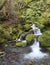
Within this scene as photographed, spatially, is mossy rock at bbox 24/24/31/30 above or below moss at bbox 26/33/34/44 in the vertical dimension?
below

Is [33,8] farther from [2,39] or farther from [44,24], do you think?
[2,39]

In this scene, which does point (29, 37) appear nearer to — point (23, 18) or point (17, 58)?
point (17, 58)

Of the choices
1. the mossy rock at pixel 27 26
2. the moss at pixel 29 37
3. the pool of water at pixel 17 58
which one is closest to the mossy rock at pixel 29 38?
the moss at pixel 29 37

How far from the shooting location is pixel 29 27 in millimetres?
21828

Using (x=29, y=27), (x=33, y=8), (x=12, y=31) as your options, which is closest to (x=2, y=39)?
(x=12, y=31)

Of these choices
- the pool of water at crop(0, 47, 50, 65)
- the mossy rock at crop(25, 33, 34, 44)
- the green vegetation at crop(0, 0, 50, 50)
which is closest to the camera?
the pool of water at crop(0, 47, 50, 65)

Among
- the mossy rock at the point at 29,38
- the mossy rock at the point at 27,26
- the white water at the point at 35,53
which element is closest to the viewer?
the white water at the point at 35,53

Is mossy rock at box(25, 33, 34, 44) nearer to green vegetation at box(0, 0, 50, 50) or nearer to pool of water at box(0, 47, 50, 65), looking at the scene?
green vegetation at box(0, 0, 50, 50)

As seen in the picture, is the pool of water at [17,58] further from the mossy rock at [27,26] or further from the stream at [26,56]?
the mossy rock at [27,26]

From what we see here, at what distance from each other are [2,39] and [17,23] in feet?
14.1

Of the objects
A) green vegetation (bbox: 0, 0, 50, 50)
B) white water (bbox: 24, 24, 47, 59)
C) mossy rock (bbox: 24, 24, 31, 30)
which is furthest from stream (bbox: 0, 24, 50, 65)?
mossy rock (bbox: 24, 24, 31, 30)

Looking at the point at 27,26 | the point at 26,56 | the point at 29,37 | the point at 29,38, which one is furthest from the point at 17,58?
the point at 27,26

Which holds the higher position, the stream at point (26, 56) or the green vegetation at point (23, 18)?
the stream at point (26, 56)

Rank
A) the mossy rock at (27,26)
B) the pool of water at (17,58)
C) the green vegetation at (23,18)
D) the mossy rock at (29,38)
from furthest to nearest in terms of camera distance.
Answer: the mossy rock at (27,26)
the green vegetation at (23,18)
the mossy rock at (29,38)
the pool of water at (17,58)
